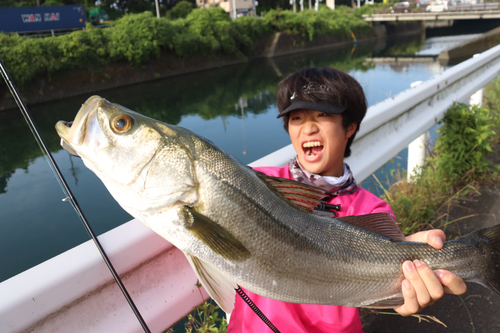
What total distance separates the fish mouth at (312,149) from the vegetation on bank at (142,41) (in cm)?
1771

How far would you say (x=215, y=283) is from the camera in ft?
4.33

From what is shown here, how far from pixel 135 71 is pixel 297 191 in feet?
73.5

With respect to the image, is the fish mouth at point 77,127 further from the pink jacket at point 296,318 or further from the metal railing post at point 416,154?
the metal railing post at point 416,154

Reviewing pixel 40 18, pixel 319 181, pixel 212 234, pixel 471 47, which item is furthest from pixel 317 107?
pixel 40 18

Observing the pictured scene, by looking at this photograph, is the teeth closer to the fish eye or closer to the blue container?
the fish eye

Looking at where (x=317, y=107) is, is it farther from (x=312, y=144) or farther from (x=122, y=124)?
(x=122, y=124)

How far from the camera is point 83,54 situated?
19453 mm

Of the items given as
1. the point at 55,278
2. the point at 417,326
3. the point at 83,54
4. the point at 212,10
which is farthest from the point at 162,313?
the point at 212,10

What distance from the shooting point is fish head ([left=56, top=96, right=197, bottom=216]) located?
1261 mm

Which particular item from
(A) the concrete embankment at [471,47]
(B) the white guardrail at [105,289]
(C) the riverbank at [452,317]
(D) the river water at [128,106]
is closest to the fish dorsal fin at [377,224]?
(B) the white guardrail at [105,289]

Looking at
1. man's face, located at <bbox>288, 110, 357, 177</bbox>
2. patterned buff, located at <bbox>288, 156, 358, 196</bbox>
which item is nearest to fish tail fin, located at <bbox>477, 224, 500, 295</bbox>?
patterned buff, located at <bbox>288, 156, 358, 196</bbox>

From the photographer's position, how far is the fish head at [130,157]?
1261 millimetres

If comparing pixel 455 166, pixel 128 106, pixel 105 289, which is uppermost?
pixel 105 289

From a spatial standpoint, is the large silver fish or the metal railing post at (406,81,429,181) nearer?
the large silver fish
